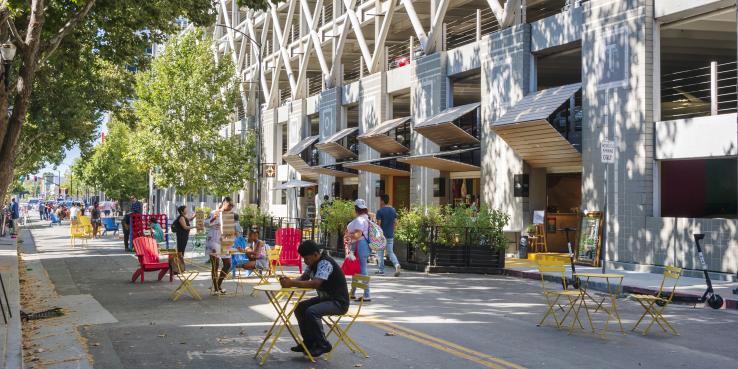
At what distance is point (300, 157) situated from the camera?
41.0m

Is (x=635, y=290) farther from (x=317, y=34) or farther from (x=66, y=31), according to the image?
(x=317, y=34)

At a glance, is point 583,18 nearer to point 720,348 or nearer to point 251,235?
point 251,235

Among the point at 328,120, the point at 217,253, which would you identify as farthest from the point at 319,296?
the point at 328,120

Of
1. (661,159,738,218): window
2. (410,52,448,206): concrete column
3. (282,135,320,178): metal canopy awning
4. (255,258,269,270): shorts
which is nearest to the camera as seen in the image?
(255,258,269,270): shorts

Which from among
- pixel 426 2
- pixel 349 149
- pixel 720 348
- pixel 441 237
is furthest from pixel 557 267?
pixel 349 149

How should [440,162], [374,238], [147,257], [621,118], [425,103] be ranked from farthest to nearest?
[425,103] → [440,162] → [621,118] → [147,257] → [374,238]

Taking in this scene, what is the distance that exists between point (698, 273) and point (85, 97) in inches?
949

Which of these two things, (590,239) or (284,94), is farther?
(284,94)

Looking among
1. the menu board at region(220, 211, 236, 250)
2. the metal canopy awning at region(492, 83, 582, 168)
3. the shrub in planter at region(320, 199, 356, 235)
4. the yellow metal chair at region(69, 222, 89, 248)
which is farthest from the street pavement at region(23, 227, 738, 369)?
the yellow metal chair at region(69, 222, 89, 248)

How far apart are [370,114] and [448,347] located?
26193mm

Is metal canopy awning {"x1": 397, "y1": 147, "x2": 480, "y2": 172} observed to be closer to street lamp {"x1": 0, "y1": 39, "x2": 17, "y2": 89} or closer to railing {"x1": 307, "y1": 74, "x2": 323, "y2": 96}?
street lamp {"x1": 0, "y1": 39, "x2": 17, "y2": 89}

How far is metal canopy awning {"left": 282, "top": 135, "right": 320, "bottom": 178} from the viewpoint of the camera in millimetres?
40772

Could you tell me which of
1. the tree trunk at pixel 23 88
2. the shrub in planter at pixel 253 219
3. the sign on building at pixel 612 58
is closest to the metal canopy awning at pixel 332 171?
the shrub in planter at pixel 253 219

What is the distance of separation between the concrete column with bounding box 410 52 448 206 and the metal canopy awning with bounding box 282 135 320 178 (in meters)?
10.4
